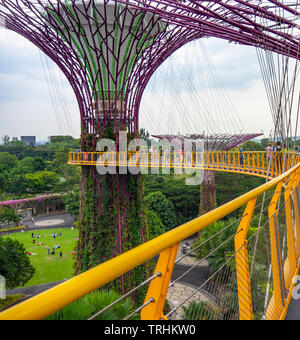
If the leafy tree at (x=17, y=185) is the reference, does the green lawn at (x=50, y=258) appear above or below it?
below

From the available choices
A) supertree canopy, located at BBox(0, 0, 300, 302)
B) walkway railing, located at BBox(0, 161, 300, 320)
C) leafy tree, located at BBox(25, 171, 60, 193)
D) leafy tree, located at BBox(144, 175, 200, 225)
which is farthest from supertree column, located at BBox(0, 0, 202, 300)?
leafy tree, located at BBox(25, 171, 60, 193)

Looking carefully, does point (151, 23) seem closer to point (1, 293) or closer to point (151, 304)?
point (151, 304)

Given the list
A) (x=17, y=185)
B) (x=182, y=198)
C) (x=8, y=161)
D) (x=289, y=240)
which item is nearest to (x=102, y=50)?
(x=289, y=240)

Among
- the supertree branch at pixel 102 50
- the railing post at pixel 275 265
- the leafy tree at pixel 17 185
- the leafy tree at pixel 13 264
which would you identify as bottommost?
the leafy tree at pixel 13 264

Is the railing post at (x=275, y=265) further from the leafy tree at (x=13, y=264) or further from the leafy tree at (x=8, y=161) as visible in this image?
the leafy tree at (x=8, y=161)

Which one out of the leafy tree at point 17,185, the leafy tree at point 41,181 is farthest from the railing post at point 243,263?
the leafy tree at point 17,185

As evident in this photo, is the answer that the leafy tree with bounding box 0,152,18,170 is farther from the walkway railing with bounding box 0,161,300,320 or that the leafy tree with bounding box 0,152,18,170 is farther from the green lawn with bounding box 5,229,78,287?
the walkway railing with bounding box 0,161,300,320
